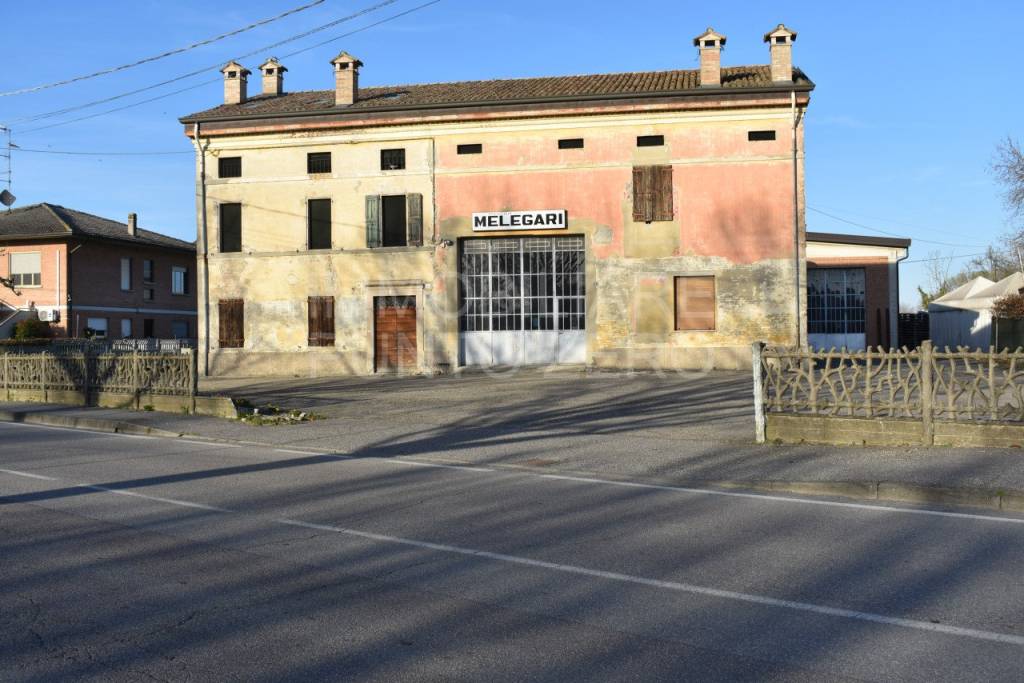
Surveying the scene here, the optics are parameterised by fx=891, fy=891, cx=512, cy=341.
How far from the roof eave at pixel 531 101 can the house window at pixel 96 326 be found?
15674 mm

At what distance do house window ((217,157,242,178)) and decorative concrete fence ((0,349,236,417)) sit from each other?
391 inches

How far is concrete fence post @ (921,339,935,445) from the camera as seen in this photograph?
36.9ft

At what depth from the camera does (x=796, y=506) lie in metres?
8.40

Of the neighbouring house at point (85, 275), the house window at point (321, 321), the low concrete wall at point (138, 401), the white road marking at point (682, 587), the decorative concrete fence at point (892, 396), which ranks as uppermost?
the neighbouring house at point (85, 275)

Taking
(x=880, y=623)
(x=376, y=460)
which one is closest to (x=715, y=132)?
(x=376, y=460)

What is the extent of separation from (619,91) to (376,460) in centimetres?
1931

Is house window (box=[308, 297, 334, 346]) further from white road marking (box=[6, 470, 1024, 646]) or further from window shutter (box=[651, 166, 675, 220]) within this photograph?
white road marking (box=[6, 470, 1024, 646])

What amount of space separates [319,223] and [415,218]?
11.6 ft

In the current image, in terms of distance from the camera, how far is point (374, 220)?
1171 inches

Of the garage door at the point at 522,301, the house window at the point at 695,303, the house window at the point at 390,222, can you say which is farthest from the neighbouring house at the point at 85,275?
the house window at the point at 695,303

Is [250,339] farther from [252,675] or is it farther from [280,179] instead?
[252,675]

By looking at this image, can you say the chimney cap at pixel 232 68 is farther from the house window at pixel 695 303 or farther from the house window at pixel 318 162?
the house window at pixel 695 303

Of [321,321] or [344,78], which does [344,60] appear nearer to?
[344,78]

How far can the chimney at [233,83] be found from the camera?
32.9 m
